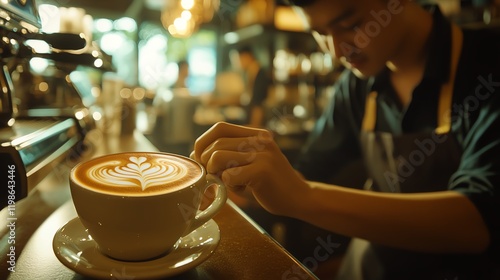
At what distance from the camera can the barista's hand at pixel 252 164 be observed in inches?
27.5

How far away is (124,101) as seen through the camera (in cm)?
212

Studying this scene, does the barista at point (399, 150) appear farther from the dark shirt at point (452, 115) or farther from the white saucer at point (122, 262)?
the white saucer at point (122, 262)

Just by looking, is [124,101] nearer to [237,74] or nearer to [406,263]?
[406,263]

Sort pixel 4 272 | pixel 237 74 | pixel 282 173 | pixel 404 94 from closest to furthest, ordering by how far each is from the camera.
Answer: pixel 4 272 < pixel 282 173 < pixel 404 94 < pixel 237 74

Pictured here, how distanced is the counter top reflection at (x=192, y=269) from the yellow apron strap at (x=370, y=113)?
1026 millimetres

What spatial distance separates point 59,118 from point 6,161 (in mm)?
501

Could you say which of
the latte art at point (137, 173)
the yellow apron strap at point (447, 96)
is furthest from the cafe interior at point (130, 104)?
the yellow apron strap at point (447, 96)

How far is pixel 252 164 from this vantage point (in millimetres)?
745

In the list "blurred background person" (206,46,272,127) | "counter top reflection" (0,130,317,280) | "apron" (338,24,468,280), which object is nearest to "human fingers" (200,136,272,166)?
"counter top reflection" (0,130,317,280)

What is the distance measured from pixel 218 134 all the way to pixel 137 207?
0.27 metres

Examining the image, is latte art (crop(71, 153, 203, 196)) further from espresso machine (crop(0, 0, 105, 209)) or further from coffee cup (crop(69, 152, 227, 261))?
espresso machine (crop(0, 0, 105, 209))

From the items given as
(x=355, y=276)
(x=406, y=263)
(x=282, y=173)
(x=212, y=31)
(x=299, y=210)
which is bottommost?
(x=355, y=276)

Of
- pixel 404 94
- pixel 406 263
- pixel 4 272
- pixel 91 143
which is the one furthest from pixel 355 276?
pixel 4 272

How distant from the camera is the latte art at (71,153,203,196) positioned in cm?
54
